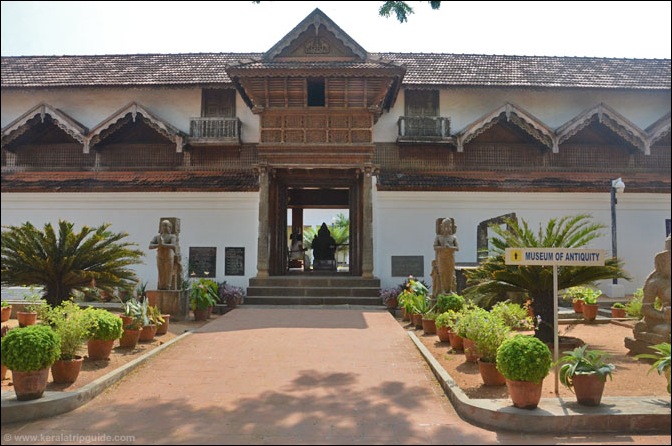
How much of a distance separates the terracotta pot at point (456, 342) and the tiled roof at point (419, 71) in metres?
11.9

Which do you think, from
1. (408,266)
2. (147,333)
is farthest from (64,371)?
(408,266)

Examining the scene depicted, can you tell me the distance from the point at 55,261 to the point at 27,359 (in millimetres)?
Answer: 3569

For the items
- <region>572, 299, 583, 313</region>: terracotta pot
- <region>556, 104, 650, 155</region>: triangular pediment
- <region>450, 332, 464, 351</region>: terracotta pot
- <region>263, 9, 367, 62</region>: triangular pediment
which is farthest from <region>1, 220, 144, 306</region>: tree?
<region>556, 104, 650, 155</region>: triangular pediment

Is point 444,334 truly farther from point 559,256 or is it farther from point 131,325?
point 131,325

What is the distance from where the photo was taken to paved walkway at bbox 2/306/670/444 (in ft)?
14.5

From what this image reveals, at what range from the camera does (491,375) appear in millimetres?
5766

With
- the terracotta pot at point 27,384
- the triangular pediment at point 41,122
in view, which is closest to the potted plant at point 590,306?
the terracotta pot at point 27,384

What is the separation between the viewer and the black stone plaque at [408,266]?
16.3 metres

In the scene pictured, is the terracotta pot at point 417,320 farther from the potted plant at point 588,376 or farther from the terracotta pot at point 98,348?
the terracotta pot at point 98,348

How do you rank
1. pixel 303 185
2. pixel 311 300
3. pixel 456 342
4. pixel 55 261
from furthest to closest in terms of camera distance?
pixel 303 185 → pixel 311 300 → pixel 55 261 → pixel 456 342

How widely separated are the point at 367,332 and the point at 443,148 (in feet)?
32.7

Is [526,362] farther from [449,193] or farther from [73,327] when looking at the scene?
[449,193]

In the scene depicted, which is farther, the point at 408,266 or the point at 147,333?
the point at 408,266

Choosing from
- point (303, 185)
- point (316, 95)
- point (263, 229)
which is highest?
point (316, 95)
